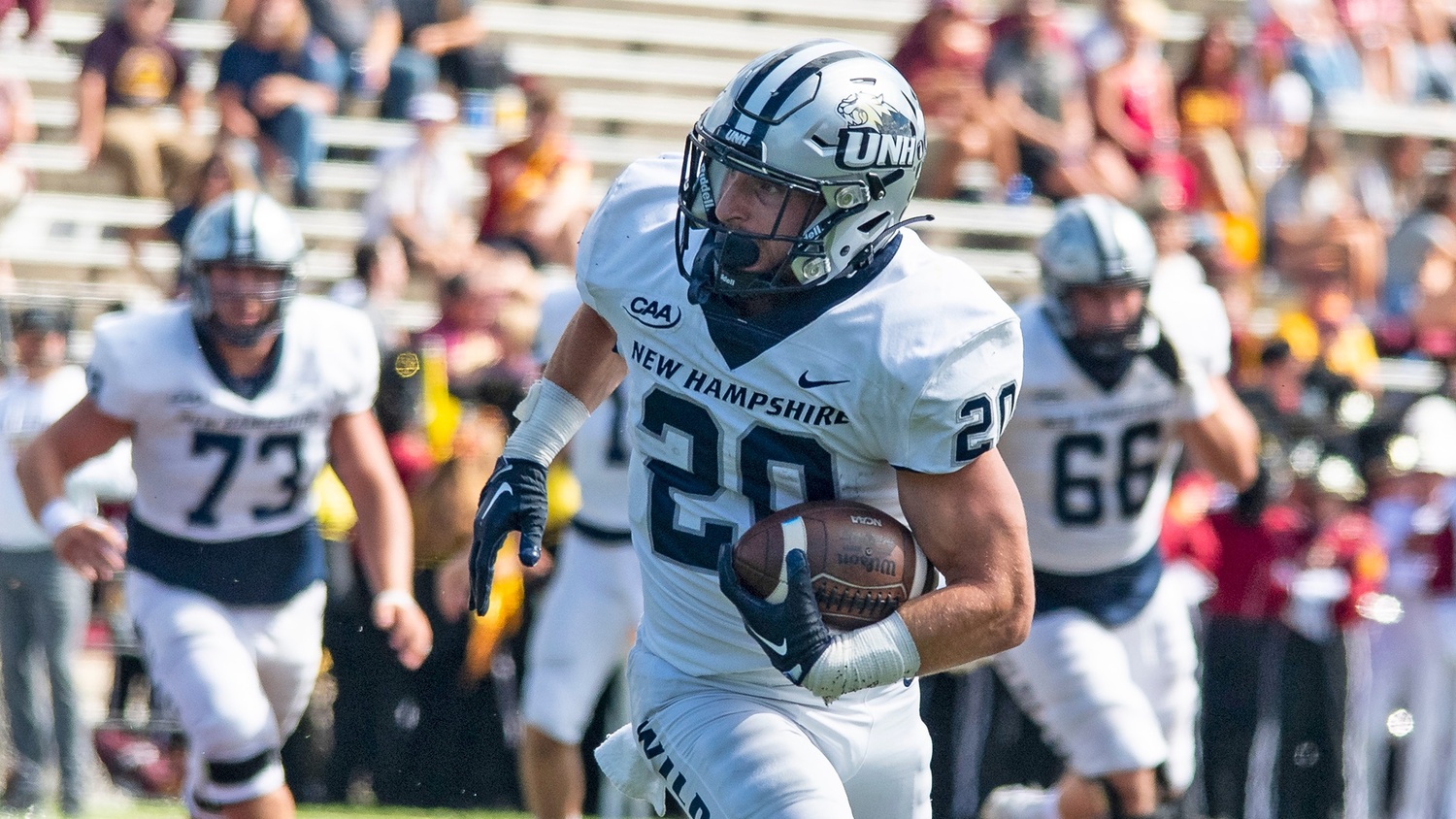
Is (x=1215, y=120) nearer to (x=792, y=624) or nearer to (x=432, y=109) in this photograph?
(x=432, y=109)

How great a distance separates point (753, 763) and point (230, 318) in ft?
8.67

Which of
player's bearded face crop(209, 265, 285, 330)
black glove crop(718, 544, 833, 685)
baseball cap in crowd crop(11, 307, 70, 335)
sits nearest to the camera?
black glove crop(718, 544, 833, 685)

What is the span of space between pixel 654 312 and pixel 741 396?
0.23 meters

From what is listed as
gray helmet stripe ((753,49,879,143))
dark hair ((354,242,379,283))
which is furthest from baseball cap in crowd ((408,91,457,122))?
gray helmet stripe ((753,49,879,143))

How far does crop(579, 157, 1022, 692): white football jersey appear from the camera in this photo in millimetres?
3146

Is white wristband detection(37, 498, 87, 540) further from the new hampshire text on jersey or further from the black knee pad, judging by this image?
the new hampshire text on jersey

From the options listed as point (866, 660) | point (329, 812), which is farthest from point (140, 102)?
point (866, 660)

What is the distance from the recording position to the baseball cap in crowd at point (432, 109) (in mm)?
9445

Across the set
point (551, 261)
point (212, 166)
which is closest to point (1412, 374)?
Answer: point (551, 261)

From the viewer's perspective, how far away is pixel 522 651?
7.83 m

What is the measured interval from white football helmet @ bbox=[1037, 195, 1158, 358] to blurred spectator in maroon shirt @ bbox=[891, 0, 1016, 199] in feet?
14.4

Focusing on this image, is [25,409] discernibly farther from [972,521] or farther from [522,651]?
[972,521]

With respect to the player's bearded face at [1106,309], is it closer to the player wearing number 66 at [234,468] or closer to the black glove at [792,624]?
the player wearing number 66 at [234,468]

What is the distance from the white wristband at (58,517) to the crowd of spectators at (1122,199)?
199 cm
